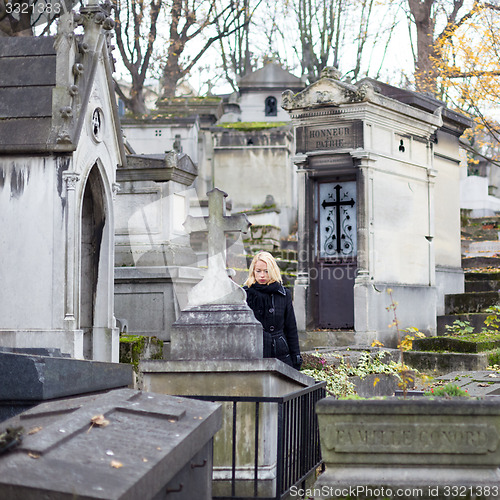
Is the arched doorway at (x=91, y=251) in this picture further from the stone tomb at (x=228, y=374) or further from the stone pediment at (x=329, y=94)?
the stone pediment at (x=329, y=94)

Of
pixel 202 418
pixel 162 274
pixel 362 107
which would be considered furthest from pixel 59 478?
pixel 362 107

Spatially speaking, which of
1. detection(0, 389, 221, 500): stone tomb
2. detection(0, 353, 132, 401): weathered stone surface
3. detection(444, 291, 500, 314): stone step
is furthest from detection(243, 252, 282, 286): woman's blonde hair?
detection(444, 291, 500, 314): stone step

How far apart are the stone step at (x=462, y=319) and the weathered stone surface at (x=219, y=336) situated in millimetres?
8978

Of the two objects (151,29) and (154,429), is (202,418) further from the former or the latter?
(151,29)

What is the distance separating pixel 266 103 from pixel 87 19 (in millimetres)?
31769

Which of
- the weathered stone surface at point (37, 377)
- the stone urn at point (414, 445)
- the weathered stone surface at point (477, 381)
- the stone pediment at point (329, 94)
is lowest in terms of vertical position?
the weathered stone surface at point (477, 381)

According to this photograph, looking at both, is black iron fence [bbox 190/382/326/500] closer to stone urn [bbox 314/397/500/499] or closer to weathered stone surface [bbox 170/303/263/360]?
weathered stone surface [bbox 170/303/263/360]

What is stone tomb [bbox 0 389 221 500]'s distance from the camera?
276 cm

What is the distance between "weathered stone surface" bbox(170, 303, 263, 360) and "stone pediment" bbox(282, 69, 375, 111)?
8057mm

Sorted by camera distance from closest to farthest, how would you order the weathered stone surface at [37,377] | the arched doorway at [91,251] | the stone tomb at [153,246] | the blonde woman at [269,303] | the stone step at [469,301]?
the weathered stone surface at [37,377]
the blonde woman at [269,303]
the arched doorway at [91,251]
the stone tomb at [153,246]
the stone step at [469,301]

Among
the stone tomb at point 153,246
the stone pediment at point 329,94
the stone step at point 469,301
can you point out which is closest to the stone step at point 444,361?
the stone step at point 469,301

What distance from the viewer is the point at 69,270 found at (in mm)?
8500

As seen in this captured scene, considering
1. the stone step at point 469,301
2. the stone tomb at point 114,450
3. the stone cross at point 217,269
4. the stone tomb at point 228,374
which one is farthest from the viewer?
the stone step at point 469,301

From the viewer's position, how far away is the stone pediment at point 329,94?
1333 cm
